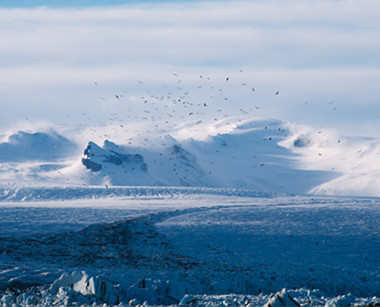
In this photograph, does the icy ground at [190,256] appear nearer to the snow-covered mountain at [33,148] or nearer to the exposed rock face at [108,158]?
the exposed rock face at [108,158]

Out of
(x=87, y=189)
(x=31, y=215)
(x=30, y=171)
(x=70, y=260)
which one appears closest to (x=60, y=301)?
(x=70, y=260)

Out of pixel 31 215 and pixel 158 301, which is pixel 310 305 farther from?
pixel 31 215

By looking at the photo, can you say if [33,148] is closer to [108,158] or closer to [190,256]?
[108,158]

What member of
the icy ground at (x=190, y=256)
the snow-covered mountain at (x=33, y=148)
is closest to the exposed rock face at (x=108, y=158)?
the snow-covered mountain at (x=33, y=148)

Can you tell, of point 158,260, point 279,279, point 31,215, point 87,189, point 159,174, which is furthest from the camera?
point 159,174

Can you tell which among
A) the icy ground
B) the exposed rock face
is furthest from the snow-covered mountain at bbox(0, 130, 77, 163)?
the icy ground

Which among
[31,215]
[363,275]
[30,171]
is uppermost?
[30,171]

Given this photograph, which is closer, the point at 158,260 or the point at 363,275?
the point at 363,275

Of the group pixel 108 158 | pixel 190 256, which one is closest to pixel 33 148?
pixel 108 158

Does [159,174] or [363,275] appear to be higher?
[159,174]
